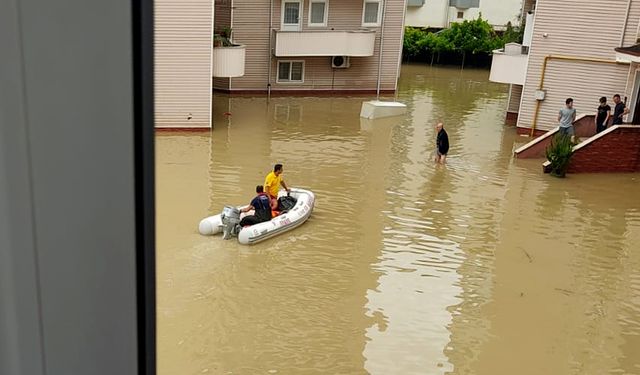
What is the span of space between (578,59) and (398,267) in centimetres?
1156

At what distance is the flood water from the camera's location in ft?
25.4

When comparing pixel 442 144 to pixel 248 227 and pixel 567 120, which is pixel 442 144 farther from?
pixel 248 227

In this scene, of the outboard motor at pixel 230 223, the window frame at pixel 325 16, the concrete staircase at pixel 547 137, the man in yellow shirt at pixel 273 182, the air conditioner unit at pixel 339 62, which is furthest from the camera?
the air conditioner unit at pixel 339 62

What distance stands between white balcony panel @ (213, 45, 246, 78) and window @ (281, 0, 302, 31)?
4554 millimetres

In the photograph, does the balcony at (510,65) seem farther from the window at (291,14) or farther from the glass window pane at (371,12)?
the window at (291,14)

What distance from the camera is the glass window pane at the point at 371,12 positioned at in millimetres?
25266

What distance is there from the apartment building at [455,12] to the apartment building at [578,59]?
86.3ft

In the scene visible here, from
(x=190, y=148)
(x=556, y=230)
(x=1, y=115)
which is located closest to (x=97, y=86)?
(x=1, y=115)

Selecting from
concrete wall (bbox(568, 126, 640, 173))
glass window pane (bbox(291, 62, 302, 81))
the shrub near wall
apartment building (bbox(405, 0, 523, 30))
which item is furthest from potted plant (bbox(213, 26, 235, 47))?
apartment building (bbox(405, 0, 523, 30))

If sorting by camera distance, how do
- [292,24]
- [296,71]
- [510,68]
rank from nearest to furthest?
1. [510,68]
2. [292,24]
3. [296,71]

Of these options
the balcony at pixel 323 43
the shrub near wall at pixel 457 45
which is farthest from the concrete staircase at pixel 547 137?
the shrub near wall at pixel 457 45

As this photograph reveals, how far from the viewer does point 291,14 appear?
79.9 feet

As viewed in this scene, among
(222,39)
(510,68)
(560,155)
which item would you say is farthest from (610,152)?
(222,39)

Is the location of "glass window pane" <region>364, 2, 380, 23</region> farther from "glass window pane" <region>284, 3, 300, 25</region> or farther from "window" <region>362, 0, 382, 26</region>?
"glass window pane" <region>284, 3, 300, 25</region>
